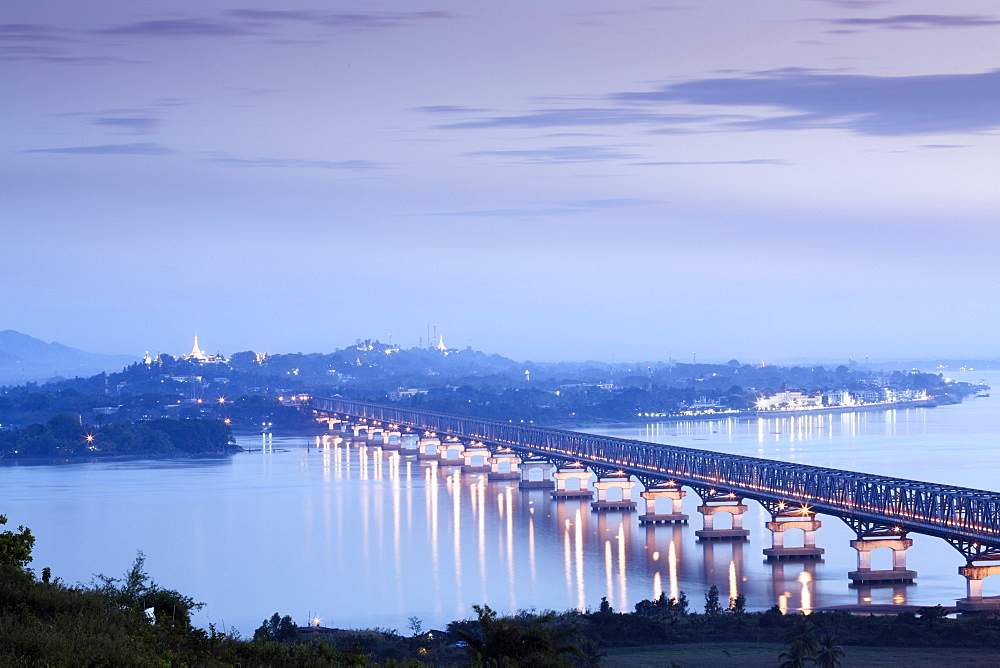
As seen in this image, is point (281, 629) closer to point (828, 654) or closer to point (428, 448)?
point (828, 654)

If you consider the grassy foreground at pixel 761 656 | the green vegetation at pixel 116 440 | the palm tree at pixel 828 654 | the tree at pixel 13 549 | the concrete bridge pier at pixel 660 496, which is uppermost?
the green vegetation at pixel 116 440

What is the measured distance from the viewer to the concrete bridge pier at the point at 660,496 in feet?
212

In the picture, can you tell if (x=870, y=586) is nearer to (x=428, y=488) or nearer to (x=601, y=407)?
(x=428, y=488)

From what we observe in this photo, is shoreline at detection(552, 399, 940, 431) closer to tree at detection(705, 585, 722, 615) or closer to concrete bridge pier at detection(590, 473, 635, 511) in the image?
concrete bridge pier at detection(590, 473, 635, 511)

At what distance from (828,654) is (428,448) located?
87578mm

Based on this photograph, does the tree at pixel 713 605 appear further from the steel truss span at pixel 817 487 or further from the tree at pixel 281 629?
the tree at pixel 281 629

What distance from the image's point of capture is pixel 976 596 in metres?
39.2

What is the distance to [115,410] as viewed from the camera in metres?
182

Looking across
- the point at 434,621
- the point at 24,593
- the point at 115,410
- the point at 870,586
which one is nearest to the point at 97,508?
the point at 434,621

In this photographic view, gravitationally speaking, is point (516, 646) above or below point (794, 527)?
above

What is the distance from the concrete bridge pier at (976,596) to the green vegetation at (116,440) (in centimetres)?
9331

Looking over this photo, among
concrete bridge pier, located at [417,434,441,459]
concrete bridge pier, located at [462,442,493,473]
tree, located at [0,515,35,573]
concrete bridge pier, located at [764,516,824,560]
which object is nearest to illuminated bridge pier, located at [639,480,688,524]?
concrete bridge pier, located at [764,516,824,560]

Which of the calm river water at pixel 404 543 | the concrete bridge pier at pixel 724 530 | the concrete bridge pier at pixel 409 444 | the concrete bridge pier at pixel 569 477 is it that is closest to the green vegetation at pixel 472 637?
the calm river water at pixel 404 543

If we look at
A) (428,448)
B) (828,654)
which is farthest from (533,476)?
(828,654)
